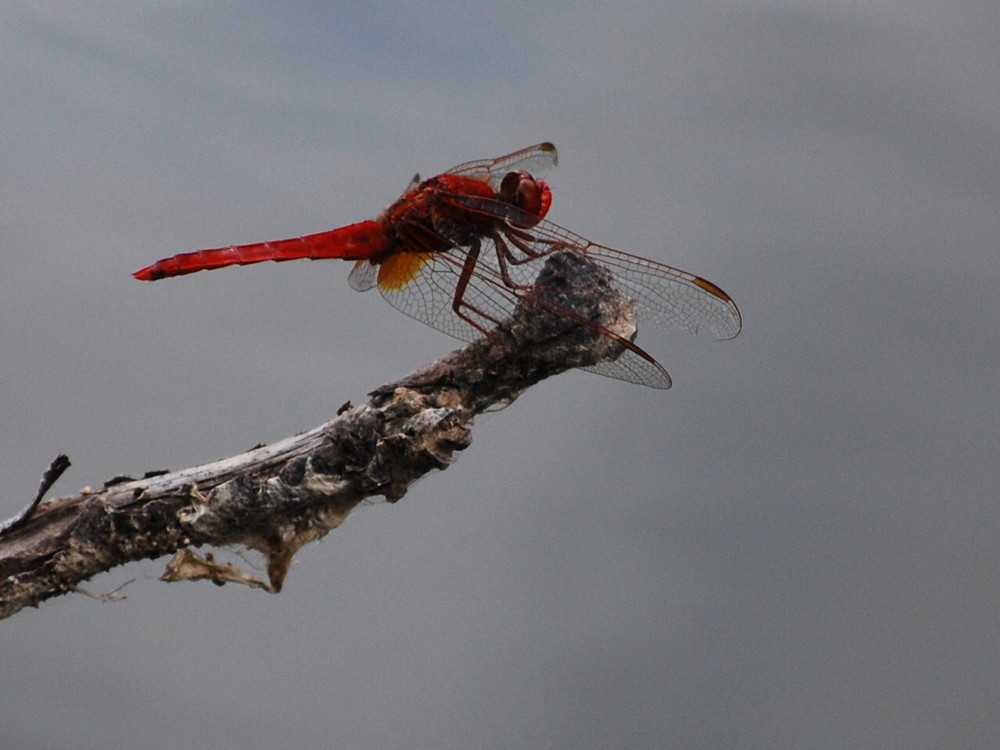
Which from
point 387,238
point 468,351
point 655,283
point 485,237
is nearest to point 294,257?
point 387,238

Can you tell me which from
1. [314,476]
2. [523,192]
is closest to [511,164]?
[523,192]

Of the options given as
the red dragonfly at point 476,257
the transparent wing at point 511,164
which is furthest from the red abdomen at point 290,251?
the transparent wing at point 511,164

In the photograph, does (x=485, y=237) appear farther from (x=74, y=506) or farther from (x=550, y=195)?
(x=74, y=506)

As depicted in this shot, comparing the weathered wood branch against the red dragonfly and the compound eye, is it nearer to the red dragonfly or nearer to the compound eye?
the red dragonfly

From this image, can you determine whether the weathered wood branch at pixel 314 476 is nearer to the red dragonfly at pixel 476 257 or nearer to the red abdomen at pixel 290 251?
the red dragonfly at pixel 476 257

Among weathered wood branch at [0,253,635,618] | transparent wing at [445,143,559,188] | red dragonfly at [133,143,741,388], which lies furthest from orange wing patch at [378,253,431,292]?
weathered wood branch at [0,253,635,618]

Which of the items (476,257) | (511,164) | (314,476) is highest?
(511,164)

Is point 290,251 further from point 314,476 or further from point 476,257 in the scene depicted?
point 314,476
